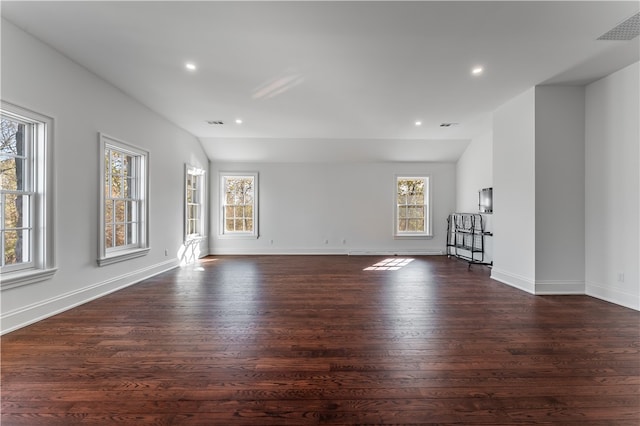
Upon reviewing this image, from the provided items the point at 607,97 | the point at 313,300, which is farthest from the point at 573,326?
the point at 607,97

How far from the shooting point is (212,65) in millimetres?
3166

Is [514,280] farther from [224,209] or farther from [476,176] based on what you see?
[224,209]

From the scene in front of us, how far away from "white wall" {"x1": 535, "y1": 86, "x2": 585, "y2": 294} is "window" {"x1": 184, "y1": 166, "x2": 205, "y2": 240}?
622 centimetres

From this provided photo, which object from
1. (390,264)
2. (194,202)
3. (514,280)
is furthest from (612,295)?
(194,202)

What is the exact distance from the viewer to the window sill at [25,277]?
250 centimetres

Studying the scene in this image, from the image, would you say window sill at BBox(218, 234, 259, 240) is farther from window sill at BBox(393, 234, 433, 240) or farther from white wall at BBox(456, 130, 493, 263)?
white wall at BBox(456, 130, 493, 263)

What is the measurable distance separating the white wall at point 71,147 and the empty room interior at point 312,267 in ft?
0.08

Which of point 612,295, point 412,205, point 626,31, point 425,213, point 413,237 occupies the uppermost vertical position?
point 626,31

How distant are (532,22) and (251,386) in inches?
143

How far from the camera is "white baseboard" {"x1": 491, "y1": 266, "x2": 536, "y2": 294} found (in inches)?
149

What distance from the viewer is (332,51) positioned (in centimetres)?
287

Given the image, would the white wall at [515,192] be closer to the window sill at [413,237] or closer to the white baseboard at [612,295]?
the white baseboard at [612,295]

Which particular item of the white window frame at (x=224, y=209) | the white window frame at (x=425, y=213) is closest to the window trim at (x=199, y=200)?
the white window frame at (x=224, y=209)

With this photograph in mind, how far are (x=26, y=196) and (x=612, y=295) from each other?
21.8 feet
